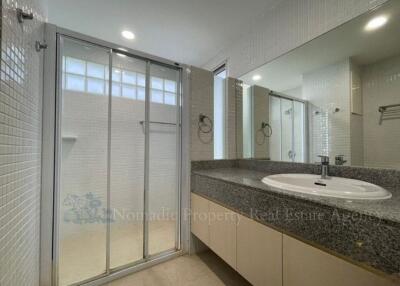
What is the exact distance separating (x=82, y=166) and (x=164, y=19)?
174 centimetres

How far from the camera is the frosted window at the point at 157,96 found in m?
2.04

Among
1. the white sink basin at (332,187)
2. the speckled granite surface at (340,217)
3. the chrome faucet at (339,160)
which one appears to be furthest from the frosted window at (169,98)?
the chrome faucet at (339,160)

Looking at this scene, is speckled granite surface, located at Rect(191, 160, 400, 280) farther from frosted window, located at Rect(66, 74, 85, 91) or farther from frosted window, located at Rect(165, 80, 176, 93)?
frosted window, located at Rect(66, 74, 85, 91)

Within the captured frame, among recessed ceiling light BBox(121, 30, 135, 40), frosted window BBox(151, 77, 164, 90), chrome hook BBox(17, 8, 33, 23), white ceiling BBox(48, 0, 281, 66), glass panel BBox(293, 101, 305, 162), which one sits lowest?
glass panel BBox(293, 101, 305, 162)

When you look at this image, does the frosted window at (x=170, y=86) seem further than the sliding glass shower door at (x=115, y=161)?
Yes

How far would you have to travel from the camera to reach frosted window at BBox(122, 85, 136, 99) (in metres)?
2.01

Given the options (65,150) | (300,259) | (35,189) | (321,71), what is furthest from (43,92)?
(321,71)

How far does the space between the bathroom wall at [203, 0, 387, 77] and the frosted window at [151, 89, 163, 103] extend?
0.90 meters

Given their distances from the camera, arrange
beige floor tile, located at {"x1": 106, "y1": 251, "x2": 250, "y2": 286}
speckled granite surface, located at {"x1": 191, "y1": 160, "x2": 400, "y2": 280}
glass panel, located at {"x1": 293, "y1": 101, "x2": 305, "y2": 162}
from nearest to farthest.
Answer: speckled granite surface, located at {"x1": 191, "y1": 160, "x2": 400, "y2": 280}, beige floor tile, located at {"x1": 106, "y1": 251, "x2": 250, "y2": 286}, glass panel, located at {"x1": 293, "y1": 101, "x2": 305, "y2": 162}

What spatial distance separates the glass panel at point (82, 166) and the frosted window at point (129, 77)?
0.24 metres

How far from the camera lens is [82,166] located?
1.85 metres

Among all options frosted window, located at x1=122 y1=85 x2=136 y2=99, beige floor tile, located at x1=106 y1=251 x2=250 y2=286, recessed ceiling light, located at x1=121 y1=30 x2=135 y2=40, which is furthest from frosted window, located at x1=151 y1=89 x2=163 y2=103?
beige floor tile, located at x1=106 y1=251 x2=250 y2=286

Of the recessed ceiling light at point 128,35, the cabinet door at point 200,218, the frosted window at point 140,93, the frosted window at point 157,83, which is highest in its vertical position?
the recessed ceiling light at point 128,35

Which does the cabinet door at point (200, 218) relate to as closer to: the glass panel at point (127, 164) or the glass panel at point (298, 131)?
the glass panel at point (127, 164)
